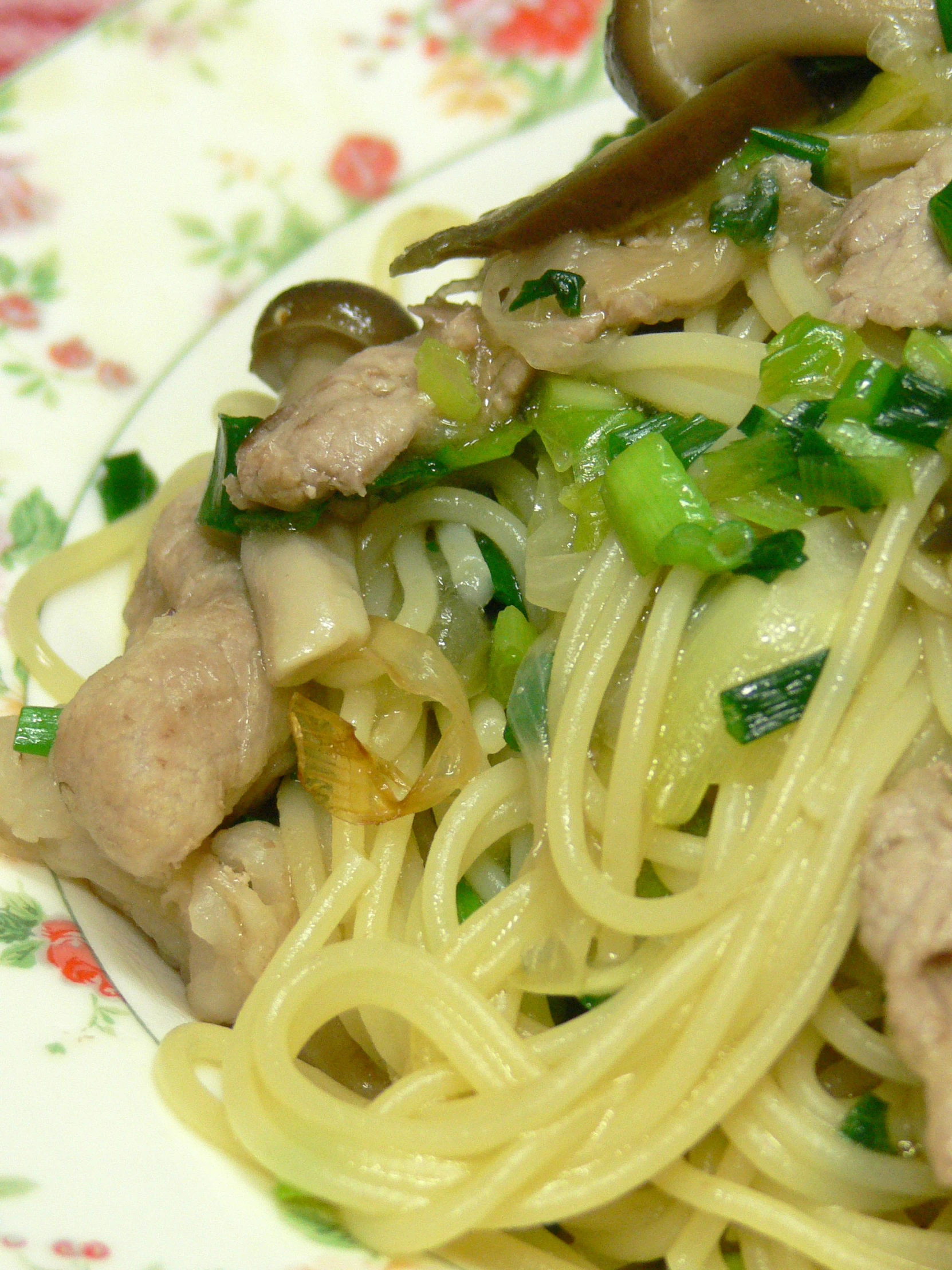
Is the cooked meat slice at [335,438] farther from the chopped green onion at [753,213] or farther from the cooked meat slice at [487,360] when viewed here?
the chopped green onion at [753,213]

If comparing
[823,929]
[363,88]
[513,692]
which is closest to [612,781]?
[513,692]

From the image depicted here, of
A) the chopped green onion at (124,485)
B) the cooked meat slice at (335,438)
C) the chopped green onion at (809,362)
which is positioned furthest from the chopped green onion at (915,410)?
the chopped green onion at (124,485)

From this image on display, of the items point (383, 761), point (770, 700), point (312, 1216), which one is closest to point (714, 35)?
point (770, 700)

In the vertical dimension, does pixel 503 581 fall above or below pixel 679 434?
below

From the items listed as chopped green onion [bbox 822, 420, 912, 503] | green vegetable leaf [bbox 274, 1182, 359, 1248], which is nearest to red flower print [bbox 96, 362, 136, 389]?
chopped green onion [bbox 822, 420, 912, 503]

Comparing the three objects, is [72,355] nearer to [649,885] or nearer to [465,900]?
[465,900]

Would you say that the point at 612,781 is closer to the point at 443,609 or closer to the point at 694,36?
the point at 443,609
